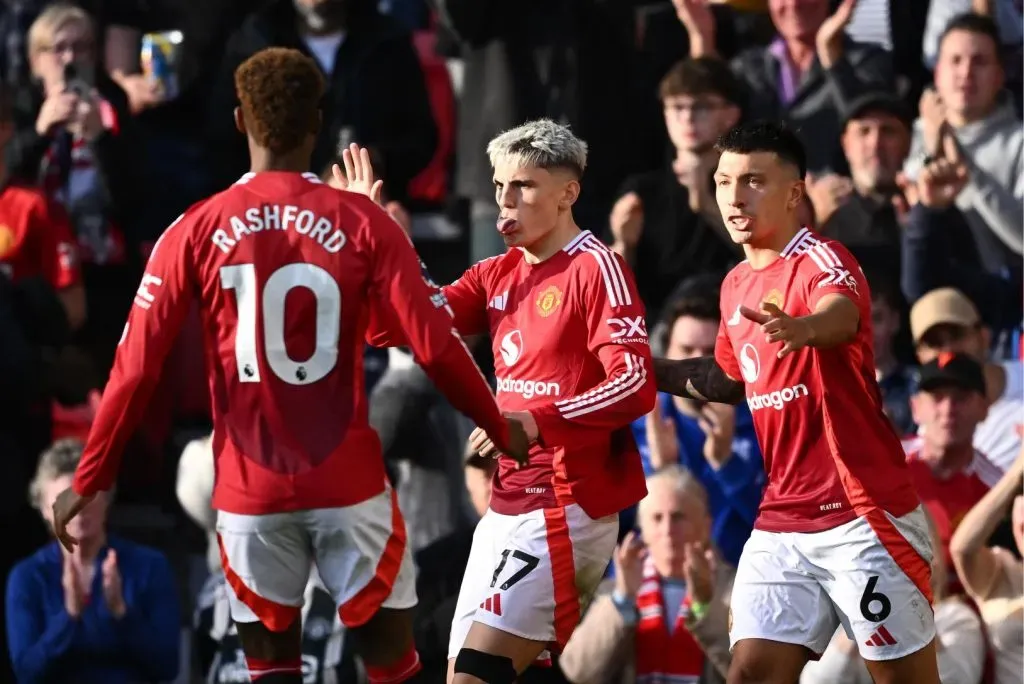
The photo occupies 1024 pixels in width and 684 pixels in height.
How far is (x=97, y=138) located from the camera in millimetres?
9680

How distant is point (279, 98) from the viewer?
5.75 m

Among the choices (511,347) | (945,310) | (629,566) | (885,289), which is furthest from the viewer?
(885,289)

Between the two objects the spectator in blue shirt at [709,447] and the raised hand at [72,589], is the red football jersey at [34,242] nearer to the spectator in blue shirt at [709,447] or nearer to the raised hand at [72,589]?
the raised hand at [72,589]

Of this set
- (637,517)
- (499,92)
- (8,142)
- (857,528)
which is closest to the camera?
(857,528)

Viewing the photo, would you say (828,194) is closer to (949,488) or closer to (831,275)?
(949,488)

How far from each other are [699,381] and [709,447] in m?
1.94

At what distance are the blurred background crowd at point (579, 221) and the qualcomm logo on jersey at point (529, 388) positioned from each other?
5.67 feet

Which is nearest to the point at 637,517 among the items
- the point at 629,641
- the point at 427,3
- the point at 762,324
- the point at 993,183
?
the point at 629,641

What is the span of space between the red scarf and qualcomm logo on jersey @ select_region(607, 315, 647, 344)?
219 cm

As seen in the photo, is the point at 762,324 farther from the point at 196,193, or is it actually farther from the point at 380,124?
the point at 196,193

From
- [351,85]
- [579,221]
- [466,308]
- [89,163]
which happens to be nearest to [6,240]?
[89,163]

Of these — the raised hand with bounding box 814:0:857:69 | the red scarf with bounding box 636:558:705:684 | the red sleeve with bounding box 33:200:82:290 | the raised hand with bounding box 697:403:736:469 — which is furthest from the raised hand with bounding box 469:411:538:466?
the red sleeve with bounding box 33:200:82:290

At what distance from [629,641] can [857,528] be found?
2018 millimetres

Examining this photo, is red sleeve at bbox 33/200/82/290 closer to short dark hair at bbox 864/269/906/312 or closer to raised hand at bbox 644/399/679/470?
raised hand at bbox 644/399/679/470
